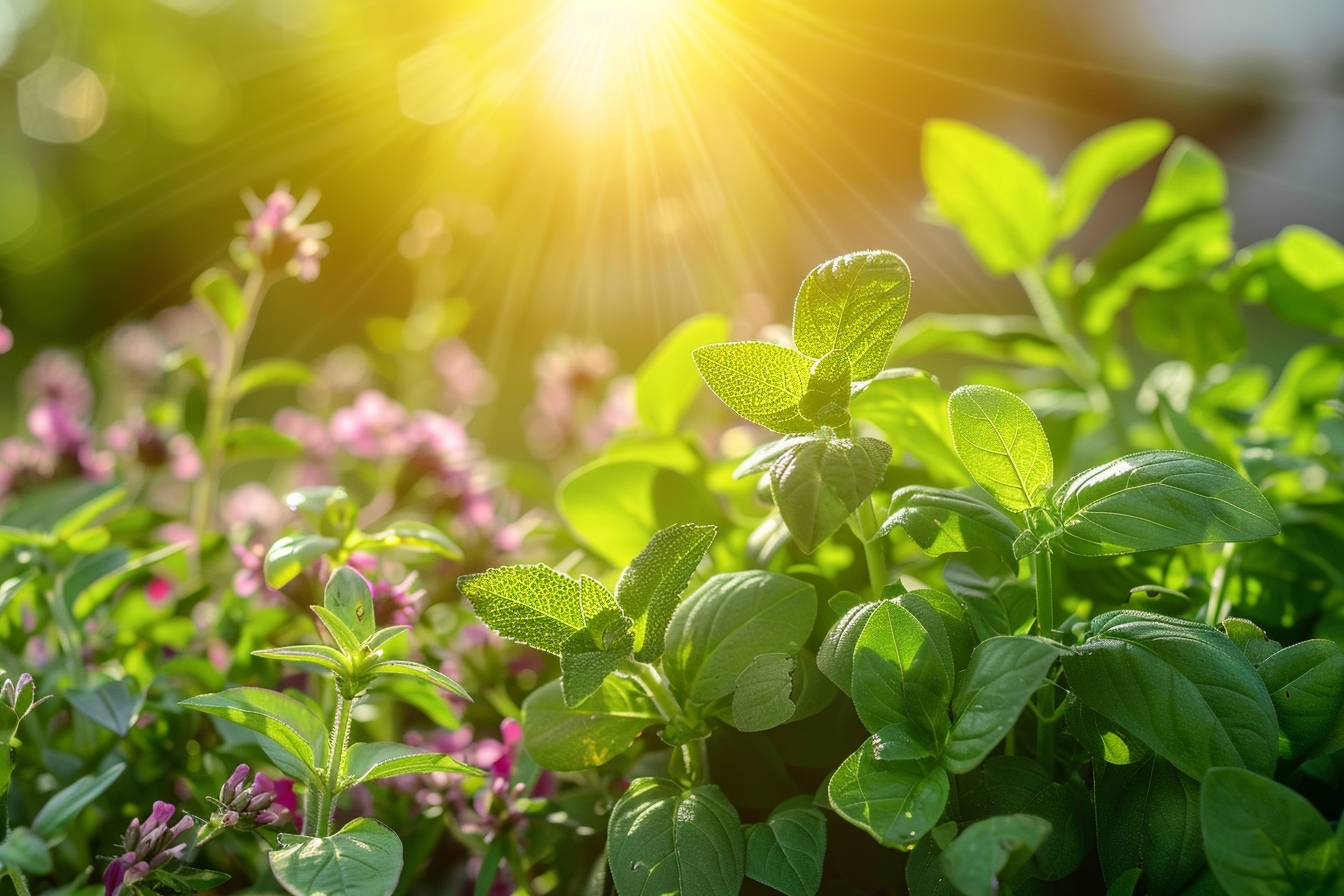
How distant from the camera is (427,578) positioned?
0.61 meters

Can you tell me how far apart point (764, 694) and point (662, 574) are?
6cm

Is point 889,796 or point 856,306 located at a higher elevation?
point 856,306

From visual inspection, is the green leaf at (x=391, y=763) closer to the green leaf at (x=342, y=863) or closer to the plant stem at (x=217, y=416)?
the green leaf at (x=342, y=863)

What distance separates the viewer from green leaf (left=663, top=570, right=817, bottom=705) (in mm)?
345

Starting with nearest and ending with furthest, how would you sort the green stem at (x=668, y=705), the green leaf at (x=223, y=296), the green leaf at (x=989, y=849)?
the green leaf at (x=989, y=849) < the green stem at (x=668, y=705) < the green leaf at (x=223, y=296)

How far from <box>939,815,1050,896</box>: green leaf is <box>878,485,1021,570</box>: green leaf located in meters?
0.10

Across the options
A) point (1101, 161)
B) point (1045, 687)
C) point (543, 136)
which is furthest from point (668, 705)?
point (543, 136)

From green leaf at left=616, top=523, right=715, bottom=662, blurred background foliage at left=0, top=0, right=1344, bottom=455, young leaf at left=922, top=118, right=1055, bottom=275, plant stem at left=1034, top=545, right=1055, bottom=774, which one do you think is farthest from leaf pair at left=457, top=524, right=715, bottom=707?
blurred background foliage at left=0, top=0, right=1344, bottom=455

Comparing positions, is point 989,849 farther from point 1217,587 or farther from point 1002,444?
point 1217,587

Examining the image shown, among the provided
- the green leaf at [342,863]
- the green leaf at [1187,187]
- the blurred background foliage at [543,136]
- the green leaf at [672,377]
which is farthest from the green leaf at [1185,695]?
the blurred background foliage at [543,136]

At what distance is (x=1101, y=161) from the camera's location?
0.67 metres

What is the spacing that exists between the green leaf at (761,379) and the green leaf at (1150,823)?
0.53ft

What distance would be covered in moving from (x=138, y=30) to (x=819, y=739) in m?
4.21

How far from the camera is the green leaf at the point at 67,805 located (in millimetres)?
311
